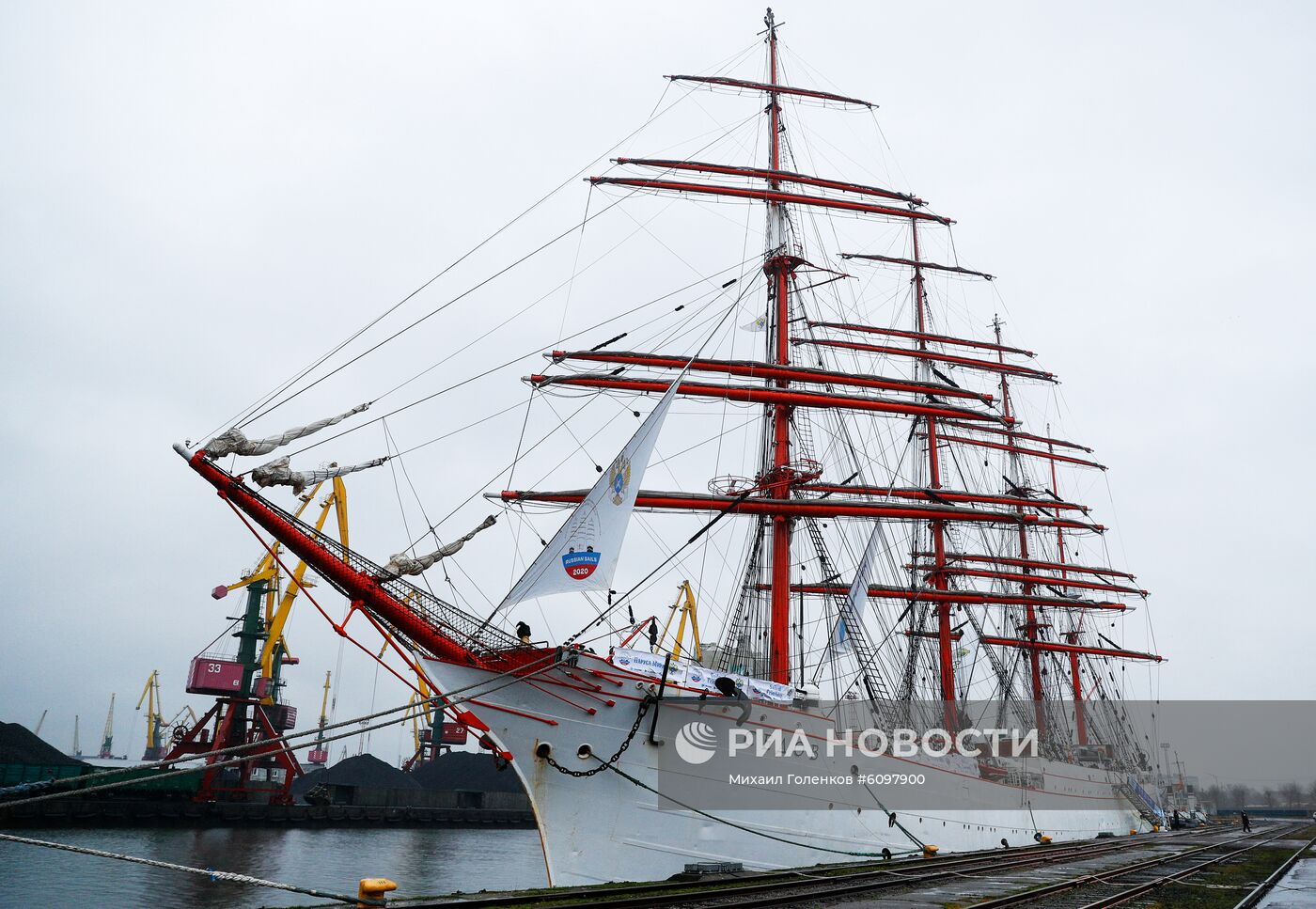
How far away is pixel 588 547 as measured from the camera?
55.1 ft

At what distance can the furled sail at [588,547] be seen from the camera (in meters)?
16.8

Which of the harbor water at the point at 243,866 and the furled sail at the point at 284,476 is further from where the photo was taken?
the harbor water at the point at 243,866

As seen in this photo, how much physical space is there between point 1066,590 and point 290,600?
49.9 m

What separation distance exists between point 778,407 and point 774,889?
1544 cm

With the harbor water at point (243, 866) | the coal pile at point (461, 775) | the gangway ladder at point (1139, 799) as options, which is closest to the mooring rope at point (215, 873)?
the harbor water at point (243, 866)

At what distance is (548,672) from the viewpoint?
1670cm

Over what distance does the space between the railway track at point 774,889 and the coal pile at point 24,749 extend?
129ft

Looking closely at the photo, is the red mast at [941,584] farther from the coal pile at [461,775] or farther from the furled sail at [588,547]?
the coal pile at [461,775]

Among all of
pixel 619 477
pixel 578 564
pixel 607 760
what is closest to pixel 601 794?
pixel 607 760

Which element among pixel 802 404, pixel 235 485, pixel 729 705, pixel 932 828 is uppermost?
pixel 802 404

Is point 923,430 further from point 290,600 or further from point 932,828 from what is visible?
point 290,600

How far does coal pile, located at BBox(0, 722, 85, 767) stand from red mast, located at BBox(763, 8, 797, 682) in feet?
119

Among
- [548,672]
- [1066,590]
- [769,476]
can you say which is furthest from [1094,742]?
[548,672]

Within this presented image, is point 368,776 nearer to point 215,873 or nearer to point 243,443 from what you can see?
point 243,443
